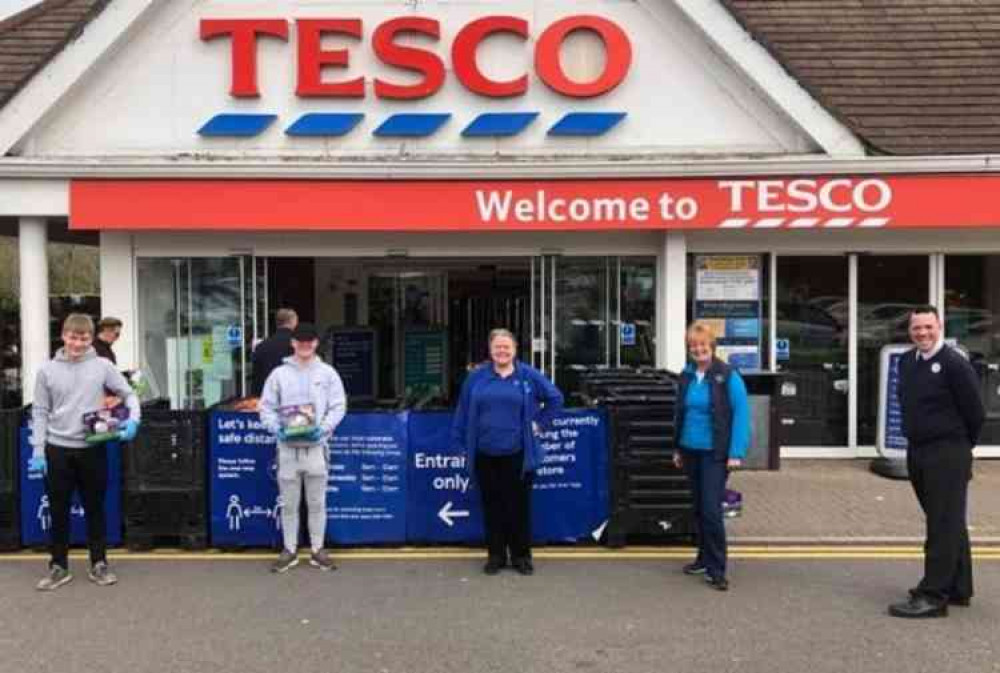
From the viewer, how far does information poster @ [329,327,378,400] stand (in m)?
13.2

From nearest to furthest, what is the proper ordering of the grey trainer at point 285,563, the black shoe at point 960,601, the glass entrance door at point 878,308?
the black shoe at point 960,601
the grey trainer at point 285,563
the glass entrance door at point 878,308

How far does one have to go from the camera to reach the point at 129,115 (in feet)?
34.6

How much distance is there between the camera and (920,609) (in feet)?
18.3

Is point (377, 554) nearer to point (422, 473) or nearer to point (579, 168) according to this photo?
point (422, 473)

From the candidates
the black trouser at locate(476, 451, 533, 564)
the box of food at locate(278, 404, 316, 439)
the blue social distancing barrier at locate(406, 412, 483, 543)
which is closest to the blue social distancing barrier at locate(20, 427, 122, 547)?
the box of food at locate(278, 404, 316, 439)

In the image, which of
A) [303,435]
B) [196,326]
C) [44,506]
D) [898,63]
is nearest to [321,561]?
[303,435]

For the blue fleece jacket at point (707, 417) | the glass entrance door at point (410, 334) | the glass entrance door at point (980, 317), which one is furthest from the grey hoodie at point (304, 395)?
the glass entrance door at point (980, 317)

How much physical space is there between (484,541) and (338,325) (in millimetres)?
6783

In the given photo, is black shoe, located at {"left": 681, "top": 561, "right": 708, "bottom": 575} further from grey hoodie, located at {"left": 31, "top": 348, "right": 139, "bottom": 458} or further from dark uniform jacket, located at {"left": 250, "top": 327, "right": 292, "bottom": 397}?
dark uniform jacket, located at {"left": 250, "top": 327, "right": 292, "bottom": 397}

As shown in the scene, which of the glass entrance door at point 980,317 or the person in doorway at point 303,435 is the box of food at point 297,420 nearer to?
the person in doorway at point 303,435

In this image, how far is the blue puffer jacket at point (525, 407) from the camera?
21.4 ft

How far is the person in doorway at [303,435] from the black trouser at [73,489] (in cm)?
107

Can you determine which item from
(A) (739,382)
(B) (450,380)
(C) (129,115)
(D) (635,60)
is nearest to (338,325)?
(B) (450,380)

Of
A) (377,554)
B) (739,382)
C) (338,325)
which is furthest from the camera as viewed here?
(338,325)
